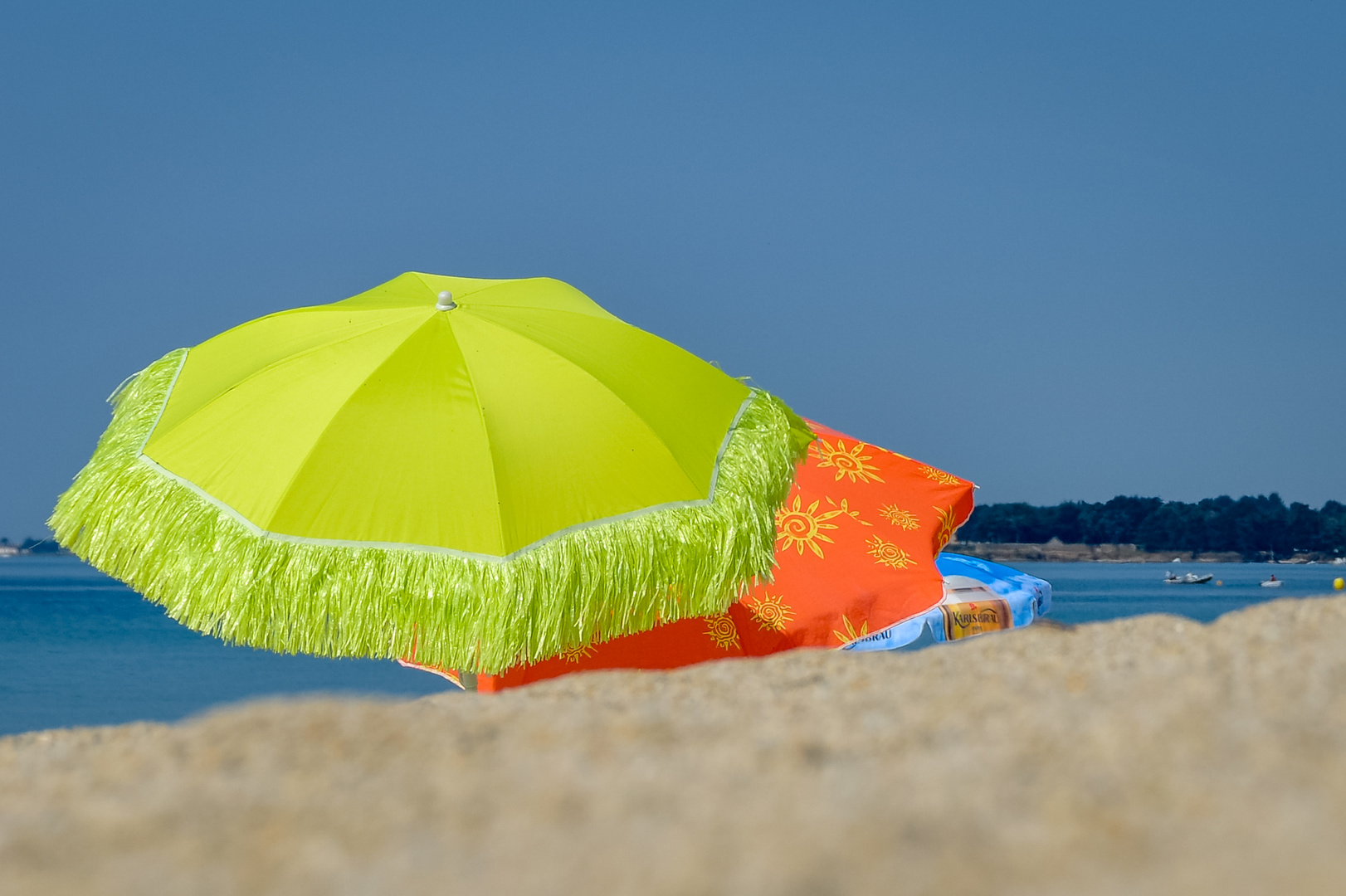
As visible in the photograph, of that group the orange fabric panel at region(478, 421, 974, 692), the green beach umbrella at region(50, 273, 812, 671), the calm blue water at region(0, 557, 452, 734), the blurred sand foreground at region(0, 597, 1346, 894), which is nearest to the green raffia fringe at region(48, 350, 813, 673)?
the green beach umbrella at region(50, 273, 812, 671)

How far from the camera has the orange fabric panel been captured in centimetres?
452

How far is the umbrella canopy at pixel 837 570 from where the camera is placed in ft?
14.8

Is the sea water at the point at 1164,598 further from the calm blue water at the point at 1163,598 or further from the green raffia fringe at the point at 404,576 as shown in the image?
the green raffia fringe at the point at 404,576

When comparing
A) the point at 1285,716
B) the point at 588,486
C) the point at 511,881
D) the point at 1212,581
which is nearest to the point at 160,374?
the point at 588,486

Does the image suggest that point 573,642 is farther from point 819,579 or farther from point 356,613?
point 819,579

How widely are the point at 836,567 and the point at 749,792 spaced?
3.25 m

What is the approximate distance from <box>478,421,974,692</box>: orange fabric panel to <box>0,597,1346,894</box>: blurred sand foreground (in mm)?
2096

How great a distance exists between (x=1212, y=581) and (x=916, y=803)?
8035 centimetres

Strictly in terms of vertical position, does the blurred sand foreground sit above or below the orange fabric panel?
below

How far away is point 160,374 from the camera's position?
3748 mm

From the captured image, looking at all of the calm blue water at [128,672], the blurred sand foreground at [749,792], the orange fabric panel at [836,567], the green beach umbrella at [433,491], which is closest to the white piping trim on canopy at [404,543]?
the green beach umbrella at [433,491]

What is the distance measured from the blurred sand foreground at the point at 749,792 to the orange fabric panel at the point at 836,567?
2.10 metres

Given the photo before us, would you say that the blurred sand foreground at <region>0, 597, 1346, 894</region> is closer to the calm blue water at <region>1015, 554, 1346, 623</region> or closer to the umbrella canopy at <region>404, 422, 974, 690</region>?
the umbrella canopy at <region>404, 422, 974, 690</region>

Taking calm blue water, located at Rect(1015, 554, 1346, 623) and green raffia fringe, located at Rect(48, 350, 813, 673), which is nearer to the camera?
green raffia fringe, located at Rect(48, 350, 813, 673)
